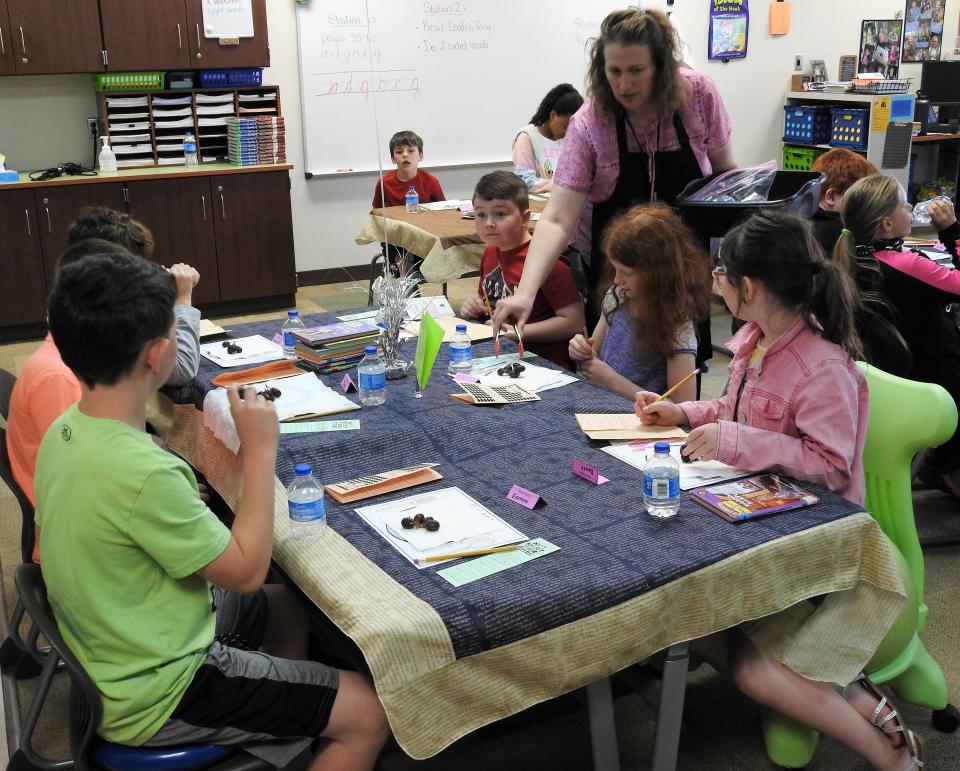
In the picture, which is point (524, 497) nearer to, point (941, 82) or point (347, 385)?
point (347, 385)

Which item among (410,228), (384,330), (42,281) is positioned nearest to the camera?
(384,330)

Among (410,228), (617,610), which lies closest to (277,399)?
(617,610)

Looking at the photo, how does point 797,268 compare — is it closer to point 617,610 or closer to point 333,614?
point 617,610

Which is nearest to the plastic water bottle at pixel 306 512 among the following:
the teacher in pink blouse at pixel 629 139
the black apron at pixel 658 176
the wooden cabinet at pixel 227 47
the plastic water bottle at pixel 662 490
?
the plastic water bottle at pixel 662 490

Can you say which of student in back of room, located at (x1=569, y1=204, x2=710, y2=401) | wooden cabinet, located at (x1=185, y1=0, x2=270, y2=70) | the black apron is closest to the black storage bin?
the black apron

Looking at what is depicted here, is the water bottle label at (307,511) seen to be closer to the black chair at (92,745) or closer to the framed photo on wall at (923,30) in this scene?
the black chair at (92,745)

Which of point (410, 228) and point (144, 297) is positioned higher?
point (144, 297)

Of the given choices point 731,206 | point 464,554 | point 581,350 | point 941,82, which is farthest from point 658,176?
point 941,82

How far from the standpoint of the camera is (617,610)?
153cm

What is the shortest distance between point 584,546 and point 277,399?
1.05 meters

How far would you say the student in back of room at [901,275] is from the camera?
9.76ft

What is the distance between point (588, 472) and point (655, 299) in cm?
76

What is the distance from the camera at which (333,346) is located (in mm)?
2678

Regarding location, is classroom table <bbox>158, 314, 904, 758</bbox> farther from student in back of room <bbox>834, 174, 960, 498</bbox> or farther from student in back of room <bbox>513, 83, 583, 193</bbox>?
student in back of room <bbox>513, 83, 583, 193</bbox>
